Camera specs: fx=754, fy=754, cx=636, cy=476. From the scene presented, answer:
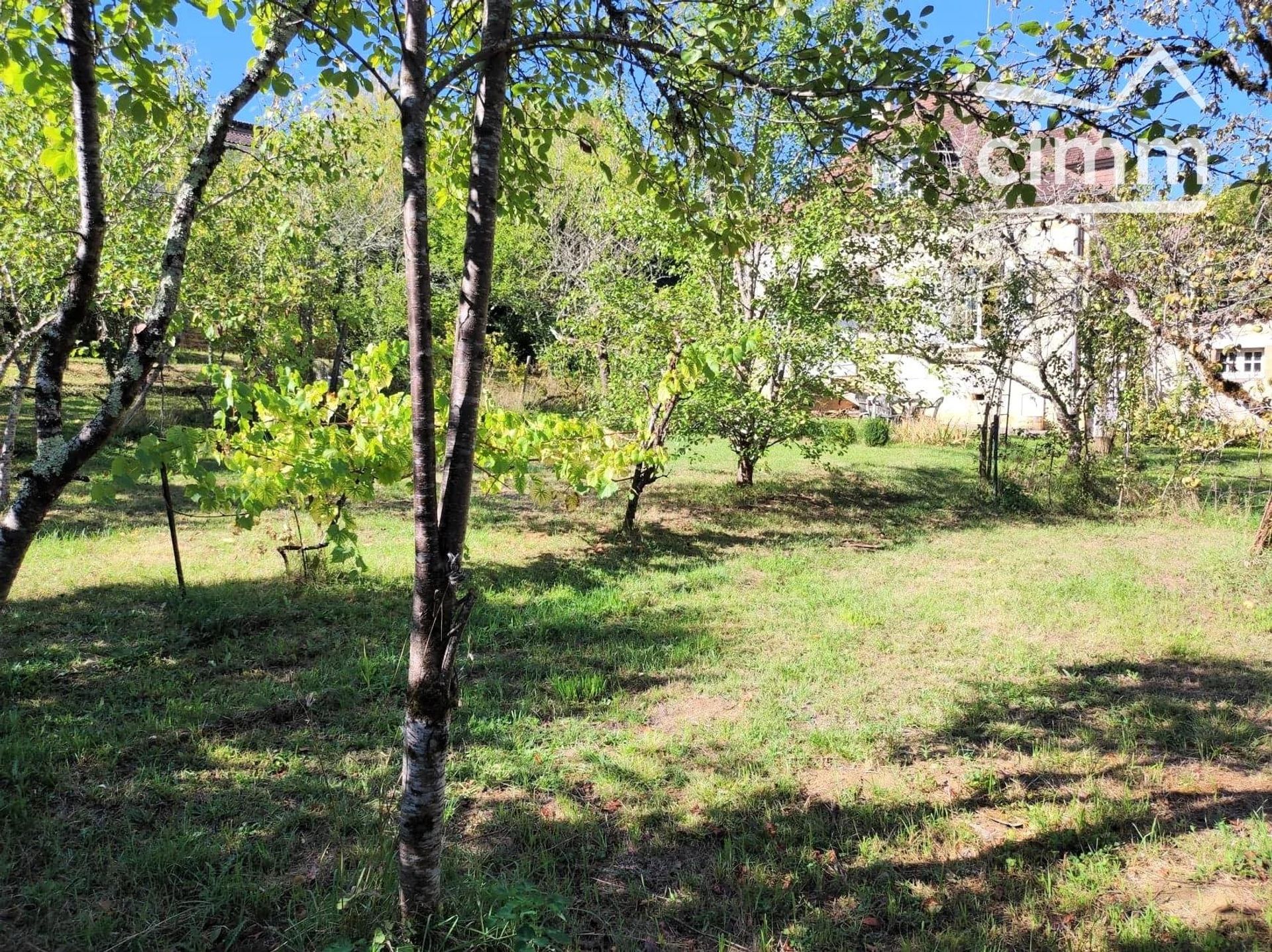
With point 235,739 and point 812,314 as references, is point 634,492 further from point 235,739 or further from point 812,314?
point 235,739

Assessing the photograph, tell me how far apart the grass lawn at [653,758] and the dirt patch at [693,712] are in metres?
0.03

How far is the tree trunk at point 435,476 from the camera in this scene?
1.98 metres

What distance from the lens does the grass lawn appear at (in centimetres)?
250

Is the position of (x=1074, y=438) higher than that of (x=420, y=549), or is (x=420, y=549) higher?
(x=1074, y=438)

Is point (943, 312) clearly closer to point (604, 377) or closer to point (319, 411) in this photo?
point (604, 377)

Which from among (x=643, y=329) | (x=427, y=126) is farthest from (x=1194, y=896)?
(x=643, y=329)

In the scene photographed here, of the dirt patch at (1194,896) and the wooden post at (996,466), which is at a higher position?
the wooden post at (996,466)

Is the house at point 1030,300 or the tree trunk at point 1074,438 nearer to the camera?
the house at point 1030,300

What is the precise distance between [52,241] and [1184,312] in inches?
413

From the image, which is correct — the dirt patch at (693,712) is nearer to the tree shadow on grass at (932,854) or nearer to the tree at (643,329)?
the tree shadow on grass at (932,854)

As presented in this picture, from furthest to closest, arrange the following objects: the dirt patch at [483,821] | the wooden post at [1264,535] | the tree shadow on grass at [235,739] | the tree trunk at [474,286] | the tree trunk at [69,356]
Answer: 1. the wooden post at [1264,535]
2. the dirt patch at [483,821]
3. the tree shadow on grass at [235,739]
4. the tree trunk at [69,356]
5. the tree trunk at [474,286]

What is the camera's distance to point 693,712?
4121 mm

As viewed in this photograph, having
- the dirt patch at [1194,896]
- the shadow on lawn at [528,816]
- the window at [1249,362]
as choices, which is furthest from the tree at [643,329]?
the window at [1249,362]

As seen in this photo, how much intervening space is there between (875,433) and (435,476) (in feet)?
50.2
